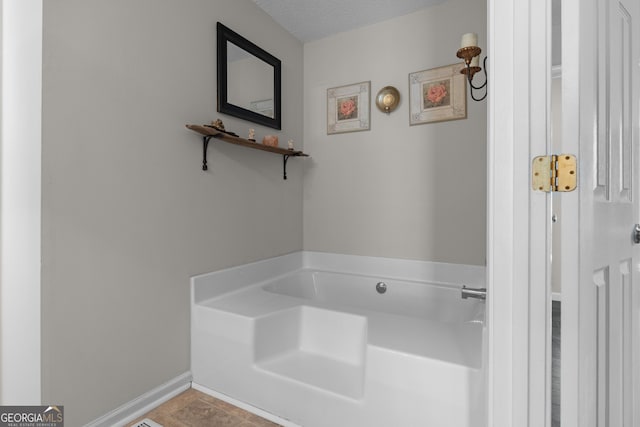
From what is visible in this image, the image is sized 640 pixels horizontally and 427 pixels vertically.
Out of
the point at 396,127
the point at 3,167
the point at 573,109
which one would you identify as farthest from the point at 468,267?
the point at 3,167

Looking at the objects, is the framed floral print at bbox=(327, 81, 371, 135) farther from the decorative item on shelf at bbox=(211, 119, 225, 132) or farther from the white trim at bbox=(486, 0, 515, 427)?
the white trim at bbox=(486, 0, 515, 427)

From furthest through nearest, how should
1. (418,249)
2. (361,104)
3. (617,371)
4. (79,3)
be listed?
(361,104)
(418,249)
(79,3)
(617,371)

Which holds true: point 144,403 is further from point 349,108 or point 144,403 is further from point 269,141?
point 349,108

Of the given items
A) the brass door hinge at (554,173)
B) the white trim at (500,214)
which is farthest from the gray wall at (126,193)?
the brass door hinge at (554,173)

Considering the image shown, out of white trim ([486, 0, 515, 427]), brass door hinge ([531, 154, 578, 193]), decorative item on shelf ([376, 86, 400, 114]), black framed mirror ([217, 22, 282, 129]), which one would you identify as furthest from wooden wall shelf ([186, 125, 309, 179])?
brass door hinge ([531, 154, 578, 193])

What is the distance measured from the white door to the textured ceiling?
1507 millimetres

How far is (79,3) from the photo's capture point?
1413 millimetres

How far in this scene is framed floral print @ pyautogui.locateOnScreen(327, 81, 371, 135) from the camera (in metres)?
2.63

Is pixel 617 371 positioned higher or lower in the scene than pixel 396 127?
lower

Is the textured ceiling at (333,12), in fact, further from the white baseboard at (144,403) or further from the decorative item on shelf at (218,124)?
the white baseboard at (144,403)

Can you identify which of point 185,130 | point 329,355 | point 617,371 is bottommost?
point 329,355

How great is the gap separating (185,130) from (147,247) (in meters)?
0.67

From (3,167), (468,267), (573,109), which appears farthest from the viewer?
(468,267)

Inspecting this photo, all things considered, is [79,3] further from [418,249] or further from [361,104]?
[418,249]
